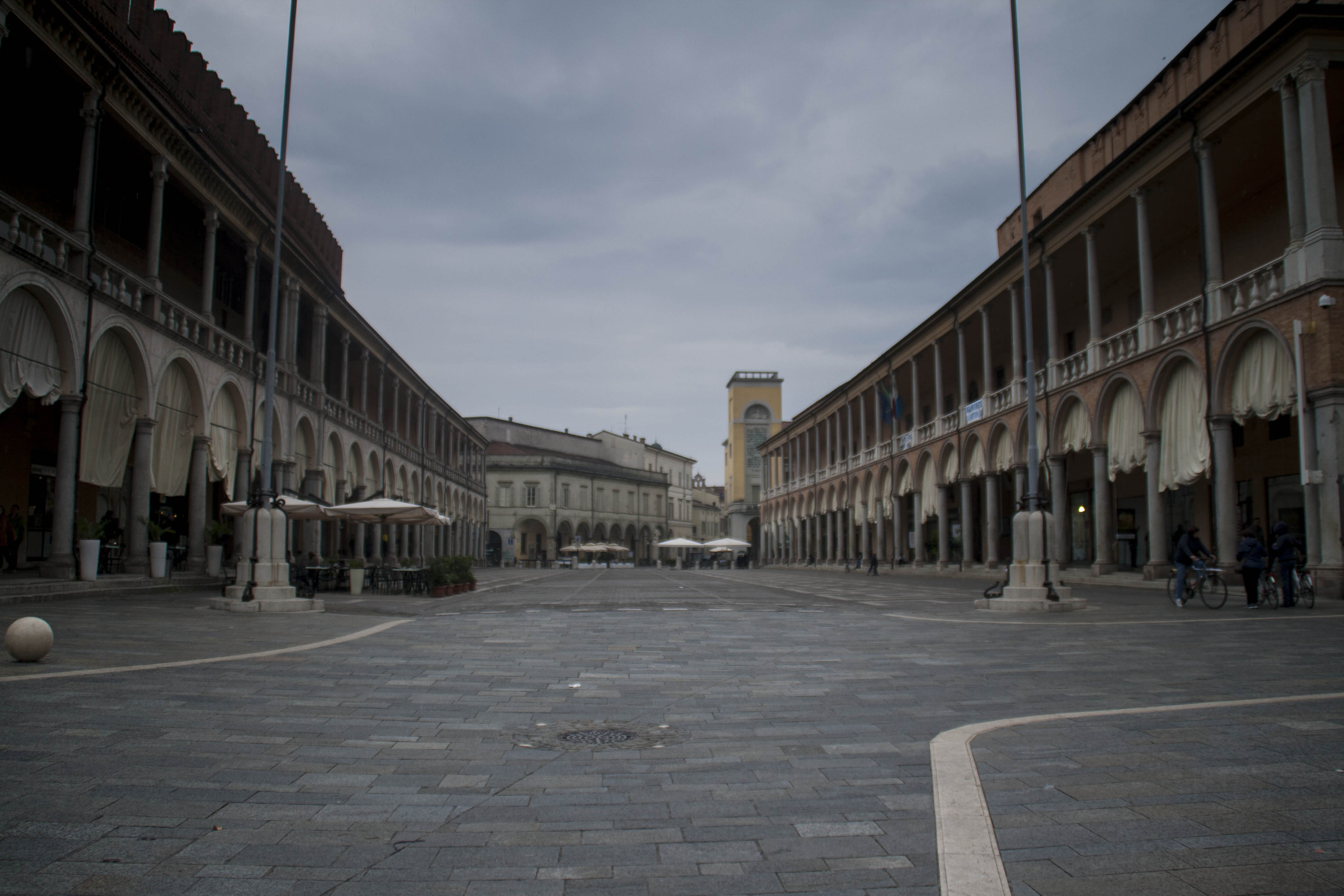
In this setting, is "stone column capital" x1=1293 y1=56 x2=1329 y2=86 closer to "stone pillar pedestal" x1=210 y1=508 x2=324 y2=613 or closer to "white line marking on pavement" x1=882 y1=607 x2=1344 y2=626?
"white line marking on pavement" x1=882 y1=607 x2=1344 y2=626

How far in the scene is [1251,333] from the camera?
17.8 meters

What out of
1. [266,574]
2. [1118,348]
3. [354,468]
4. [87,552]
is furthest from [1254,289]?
[354,468]

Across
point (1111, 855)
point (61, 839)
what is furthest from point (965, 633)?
point (61, 839)

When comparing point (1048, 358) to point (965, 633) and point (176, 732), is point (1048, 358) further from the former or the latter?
point (176, 732)

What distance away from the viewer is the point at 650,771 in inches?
186

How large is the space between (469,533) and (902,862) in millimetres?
66187

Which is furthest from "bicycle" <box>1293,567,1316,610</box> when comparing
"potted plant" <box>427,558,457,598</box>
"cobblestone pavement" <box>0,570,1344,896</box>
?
"potted plant" <box>427,558,457,598</box>

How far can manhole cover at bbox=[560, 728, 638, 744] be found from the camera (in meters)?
5.37

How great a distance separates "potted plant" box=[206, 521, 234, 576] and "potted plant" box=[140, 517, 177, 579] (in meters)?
2.85

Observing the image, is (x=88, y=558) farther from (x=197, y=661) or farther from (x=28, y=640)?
(x=28, y=640)

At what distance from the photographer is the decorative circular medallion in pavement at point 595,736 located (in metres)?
5.27

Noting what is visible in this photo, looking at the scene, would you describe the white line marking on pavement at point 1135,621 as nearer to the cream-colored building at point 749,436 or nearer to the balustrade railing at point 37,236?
the balustrade railing at point 37,236

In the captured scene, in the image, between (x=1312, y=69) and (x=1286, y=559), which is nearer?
(x=1286, y=559)

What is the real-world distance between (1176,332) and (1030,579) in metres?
9.37
